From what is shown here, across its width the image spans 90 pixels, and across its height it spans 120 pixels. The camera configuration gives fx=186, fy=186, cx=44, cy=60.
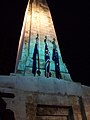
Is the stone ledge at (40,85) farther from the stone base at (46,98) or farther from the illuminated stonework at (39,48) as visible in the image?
the illuminated stonework at (39,48)

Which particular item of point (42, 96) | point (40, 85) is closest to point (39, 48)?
point (40, 85)

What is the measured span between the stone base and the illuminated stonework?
1912 mm

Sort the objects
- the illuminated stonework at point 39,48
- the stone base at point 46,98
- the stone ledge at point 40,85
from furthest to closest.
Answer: the illuminated stonework at point 39,48 < the stone ledge at point 40,85 < the stone base at point 46,98

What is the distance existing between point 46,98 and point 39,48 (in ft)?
20.5

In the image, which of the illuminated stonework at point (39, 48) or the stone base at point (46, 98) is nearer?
the stone base at point (46, 98)

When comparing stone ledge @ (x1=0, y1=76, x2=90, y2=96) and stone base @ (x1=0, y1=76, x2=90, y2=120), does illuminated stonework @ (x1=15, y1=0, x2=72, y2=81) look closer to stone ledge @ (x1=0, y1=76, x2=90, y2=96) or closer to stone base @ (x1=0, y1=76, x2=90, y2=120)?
stone ledge @ (x1=0, y1=76, x2=90, y2=96)

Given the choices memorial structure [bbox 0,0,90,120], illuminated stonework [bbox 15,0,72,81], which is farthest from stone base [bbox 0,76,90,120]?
illuminated stonework [bbox 15,0,72,81]

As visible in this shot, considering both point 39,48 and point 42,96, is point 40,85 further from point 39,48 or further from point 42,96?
point 39,48

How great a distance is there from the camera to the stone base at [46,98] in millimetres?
10578

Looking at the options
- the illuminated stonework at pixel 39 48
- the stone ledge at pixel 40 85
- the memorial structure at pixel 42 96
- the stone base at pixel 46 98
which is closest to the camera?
the memorial structure at pixel 42 96

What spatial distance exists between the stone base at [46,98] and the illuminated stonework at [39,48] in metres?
1.91

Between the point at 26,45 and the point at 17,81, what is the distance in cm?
589

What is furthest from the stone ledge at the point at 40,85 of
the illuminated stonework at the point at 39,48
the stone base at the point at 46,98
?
the illuminated stonework at the point at 39,48

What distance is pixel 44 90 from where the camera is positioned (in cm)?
1153
